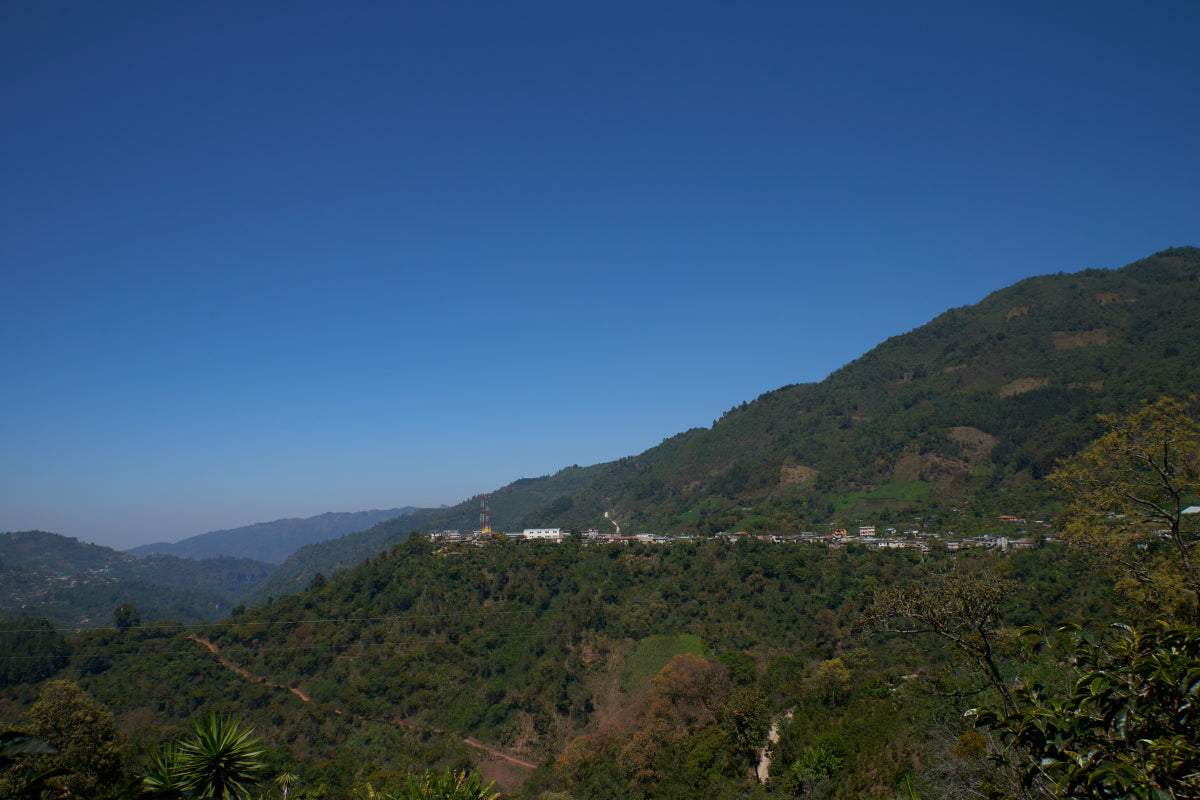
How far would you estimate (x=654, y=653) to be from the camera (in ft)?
151

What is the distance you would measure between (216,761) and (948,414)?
116 meters

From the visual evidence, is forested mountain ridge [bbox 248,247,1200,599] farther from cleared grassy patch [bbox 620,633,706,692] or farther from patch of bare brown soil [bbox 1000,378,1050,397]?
cleared grassy patch [bbox 620,633,706,692]

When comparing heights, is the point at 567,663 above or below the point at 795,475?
below

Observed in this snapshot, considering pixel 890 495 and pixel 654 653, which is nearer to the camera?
pixel 654 653

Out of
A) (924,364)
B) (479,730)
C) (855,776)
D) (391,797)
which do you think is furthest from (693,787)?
(924,364)

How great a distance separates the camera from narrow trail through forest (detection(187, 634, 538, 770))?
3938cm

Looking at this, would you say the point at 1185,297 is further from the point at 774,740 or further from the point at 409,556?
the point at 409,556

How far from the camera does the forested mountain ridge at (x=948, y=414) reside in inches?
3167

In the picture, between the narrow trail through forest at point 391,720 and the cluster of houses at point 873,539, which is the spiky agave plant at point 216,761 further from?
the cluster of houses at point 873,539

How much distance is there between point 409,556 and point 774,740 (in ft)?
157

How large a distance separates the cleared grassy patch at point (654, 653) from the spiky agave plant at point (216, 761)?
3714 cm

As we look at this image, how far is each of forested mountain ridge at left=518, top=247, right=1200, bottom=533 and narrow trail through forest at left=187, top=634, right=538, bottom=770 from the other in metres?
48.8

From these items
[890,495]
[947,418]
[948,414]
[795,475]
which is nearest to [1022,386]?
[948,414]

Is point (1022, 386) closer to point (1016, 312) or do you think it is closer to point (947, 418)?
point (947, 418)
